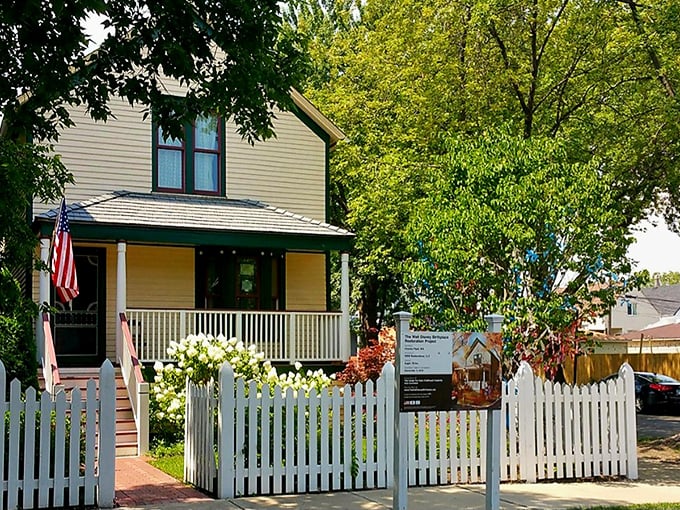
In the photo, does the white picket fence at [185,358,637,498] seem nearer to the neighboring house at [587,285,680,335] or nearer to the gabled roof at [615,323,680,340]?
the gabled roof at [615,323,680,340]

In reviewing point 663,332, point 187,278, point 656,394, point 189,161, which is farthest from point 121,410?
point 663,332

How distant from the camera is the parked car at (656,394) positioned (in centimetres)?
3177

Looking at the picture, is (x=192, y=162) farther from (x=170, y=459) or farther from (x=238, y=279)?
(x=170, y=459)

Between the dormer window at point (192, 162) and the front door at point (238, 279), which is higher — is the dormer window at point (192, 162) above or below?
above

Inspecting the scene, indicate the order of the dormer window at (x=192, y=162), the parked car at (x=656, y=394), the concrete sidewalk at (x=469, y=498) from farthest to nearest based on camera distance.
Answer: the parked car at (x=656, y=394) < the dormer window at (x=192, y=162) < the concrete sidewalk at (x=469, y=498)

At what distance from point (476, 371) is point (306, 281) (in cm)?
1317

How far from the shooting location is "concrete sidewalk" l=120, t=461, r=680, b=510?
995 cm

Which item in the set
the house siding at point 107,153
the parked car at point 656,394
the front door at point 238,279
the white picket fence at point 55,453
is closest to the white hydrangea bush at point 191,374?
the front door at point 238,279

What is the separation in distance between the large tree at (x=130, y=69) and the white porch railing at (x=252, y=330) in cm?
758

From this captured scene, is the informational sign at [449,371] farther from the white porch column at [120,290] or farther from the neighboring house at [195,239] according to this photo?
the white porch column at [120,290]

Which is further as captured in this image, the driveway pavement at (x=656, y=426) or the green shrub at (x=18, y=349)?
the driveway pavement at (x=656, y=426)

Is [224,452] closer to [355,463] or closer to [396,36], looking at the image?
[355,463]

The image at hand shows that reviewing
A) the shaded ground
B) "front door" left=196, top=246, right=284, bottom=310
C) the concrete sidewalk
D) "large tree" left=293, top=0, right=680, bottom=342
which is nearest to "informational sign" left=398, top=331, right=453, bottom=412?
the concrete sidewalk

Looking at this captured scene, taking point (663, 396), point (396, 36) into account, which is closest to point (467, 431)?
point (396, 36)
